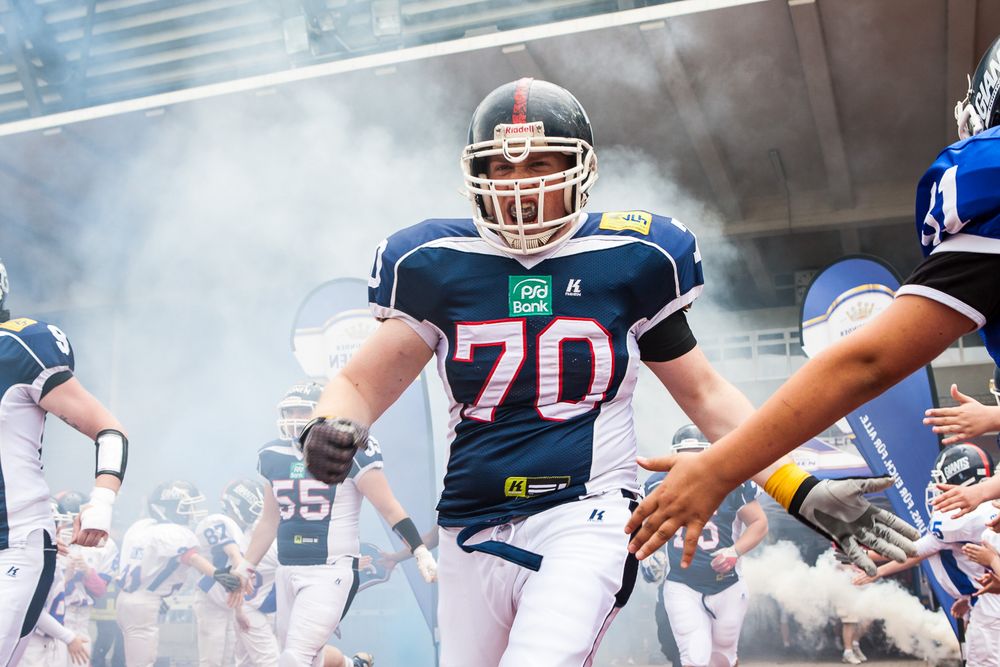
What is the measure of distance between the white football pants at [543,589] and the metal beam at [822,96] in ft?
28.8

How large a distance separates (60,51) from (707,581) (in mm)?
11281

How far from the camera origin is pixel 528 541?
2553 mm

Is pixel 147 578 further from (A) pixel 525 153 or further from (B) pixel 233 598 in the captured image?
(A) pixel 525 153

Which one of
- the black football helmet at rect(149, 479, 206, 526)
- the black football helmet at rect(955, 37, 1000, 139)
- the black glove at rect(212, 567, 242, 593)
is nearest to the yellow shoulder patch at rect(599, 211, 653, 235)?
the black football helmet at rect(955, 37, 1000, 139)

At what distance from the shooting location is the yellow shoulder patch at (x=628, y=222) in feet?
9.25

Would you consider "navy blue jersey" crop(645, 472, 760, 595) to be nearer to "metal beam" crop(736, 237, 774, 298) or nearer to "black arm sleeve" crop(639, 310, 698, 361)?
"black arm sleeve" crop(639, 310, 698, 361)

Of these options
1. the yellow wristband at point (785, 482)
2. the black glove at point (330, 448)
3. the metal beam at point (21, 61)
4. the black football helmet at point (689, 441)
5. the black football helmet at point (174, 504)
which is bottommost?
the yellow wristband at point (785, 482)

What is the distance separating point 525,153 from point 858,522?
1348mm

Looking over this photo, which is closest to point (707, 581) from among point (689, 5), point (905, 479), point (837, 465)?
point (905, 479)

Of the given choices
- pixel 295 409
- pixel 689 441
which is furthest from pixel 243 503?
pixel 689 441

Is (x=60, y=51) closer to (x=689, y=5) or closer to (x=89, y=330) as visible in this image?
(x=89, y=330)

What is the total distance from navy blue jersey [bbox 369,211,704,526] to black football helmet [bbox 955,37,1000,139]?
0.89m

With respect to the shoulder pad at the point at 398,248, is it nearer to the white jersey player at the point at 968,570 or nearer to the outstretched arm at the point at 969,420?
the outstretched arm at the point at 969,420

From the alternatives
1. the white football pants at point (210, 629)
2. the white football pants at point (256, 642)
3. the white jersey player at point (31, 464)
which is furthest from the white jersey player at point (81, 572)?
the white jersey player at point (31, 464)
